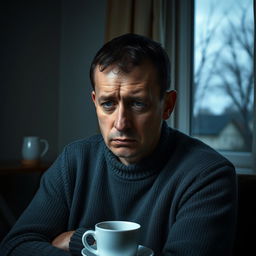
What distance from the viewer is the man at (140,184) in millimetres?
1192

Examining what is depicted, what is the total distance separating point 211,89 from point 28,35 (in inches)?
54.8

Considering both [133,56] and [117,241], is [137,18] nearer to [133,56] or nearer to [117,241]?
[133,56]

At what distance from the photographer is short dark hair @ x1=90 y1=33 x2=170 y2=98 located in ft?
4.21

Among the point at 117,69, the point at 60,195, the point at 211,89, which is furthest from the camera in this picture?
the point at 211,89

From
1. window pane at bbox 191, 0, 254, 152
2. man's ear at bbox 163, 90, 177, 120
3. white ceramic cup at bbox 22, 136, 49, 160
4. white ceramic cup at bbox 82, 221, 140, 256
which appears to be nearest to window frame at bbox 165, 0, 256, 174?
window pane at bbox 191, 0, 254, 152

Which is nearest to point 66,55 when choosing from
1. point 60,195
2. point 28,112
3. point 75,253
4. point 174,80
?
point 28,112

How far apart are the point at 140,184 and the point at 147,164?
70 millimetres

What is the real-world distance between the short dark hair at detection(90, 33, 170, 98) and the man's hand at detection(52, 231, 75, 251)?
1.75 ft

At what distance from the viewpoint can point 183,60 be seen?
2984 millimetres

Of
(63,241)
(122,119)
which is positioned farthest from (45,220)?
(122,119)

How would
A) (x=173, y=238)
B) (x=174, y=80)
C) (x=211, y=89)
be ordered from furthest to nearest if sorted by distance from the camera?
(x=211, y=89), (x=174, y=80), (x=173, y=238)

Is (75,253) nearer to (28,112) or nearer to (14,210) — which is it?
(14,210)

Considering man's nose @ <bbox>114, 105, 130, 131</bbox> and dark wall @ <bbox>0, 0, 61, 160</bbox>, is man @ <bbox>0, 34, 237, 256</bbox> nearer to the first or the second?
man's nose @ <bbox>114, 105, 130, 131</bbox>

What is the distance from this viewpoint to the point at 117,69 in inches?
50.6
